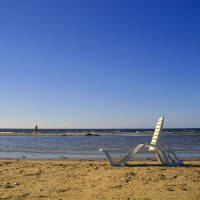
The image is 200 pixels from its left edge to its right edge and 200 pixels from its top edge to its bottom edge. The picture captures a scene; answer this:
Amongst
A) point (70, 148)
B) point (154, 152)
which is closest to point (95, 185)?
point (154, 152)

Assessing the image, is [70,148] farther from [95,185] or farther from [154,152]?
[95,185]

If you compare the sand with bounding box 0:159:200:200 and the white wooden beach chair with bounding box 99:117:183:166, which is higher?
the white wooden beach chair with bounding box 99:117:183:166

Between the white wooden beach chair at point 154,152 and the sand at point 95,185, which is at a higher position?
the white wooden beach chair at point 154,152

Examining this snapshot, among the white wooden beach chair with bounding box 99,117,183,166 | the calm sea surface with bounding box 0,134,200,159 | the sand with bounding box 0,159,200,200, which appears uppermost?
the white wooden beach chair with bounding box 99,117,183,166

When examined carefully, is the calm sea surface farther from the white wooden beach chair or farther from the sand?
the sand

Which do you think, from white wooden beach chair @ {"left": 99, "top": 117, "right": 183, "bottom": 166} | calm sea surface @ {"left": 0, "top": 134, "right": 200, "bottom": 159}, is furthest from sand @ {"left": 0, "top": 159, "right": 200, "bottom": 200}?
calm sea surface @ {"left": 0, "top": 134, "right": 200, "bottom": 159}

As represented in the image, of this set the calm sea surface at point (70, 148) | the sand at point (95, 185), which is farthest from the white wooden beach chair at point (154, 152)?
the calm sea surface at point (70, 148)

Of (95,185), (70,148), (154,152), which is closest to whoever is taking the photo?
(95,185)

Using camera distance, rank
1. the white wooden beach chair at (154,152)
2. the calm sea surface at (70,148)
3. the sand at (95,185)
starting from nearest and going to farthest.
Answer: the sand at (95,185), the white wooden beach chair at (154,152), the calm sea surface at (70,148)

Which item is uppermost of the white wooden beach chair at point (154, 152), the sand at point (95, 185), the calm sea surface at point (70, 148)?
the white wooden beach chair at point (154, 152)

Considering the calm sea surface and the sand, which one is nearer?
the sand

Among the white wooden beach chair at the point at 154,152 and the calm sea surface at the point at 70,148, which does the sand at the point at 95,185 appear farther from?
the calm sea surface at the point at 70,148

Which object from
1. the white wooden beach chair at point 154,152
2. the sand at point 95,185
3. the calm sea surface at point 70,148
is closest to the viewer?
the sand at point 95,185

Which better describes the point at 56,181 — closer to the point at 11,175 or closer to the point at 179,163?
the point at 11,175
